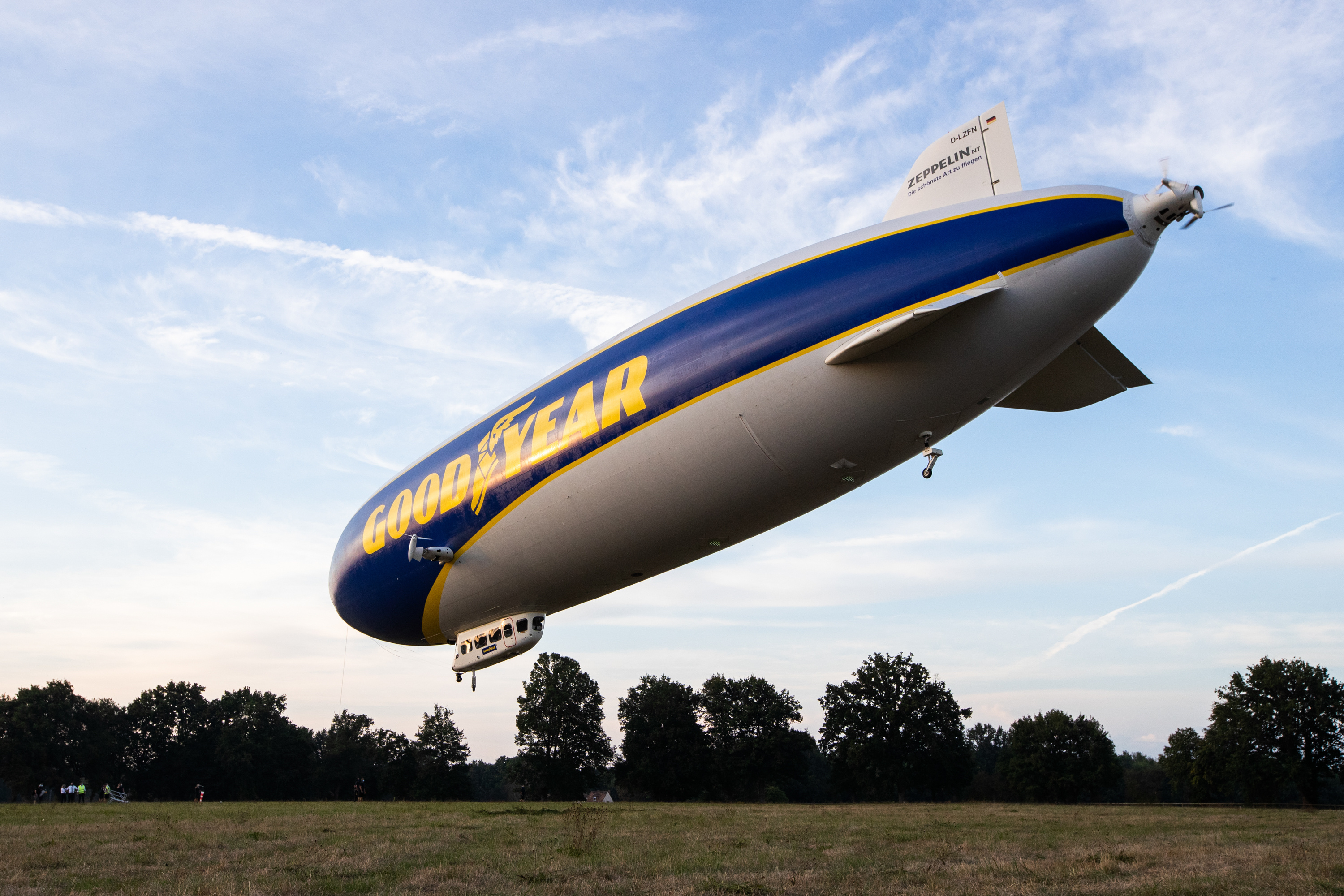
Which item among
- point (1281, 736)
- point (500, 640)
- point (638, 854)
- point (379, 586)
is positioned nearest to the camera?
point (638, 854)

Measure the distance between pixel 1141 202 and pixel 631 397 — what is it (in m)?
9.04

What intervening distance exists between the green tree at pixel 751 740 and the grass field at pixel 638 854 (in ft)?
184

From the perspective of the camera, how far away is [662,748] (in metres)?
88.6

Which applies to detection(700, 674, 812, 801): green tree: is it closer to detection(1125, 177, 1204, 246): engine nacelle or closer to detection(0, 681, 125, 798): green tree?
detection(0, 681, 125, 798): green tree

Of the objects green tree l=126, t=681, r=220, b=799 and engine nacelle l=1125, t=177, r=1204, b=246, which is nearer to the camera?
engine nacelle l=1125, t=177, r=1204, b=246

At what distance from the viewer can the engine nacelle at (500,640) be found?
848 inches

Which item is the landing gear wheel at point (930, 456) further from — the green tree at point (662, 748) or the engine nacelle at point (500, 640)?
the green tree at point (662, 748)

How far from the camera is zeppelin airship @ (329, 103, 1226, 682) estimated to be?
45.1 ft

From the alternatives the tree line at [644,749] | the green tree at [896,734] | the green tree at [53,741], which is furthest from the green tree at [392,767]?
the green tree at [896,734]

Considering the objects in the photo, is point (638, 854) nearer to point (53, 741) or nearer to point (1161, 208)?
point (1161, 208)

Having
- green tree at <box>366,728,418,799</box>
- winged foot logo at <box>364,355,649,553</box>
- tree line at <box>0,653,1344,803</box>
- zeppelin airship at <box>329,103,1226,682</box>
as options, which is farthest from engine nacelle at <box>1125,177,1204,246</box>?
green tree at <box>366,728,418,799</box>

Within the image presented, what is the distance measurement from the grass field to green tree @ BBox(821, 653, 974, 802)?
53697mm

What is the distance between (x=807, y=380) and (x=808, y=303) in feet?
4.39

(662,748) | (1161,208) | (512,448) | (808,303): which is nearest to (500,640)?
(512,448)
